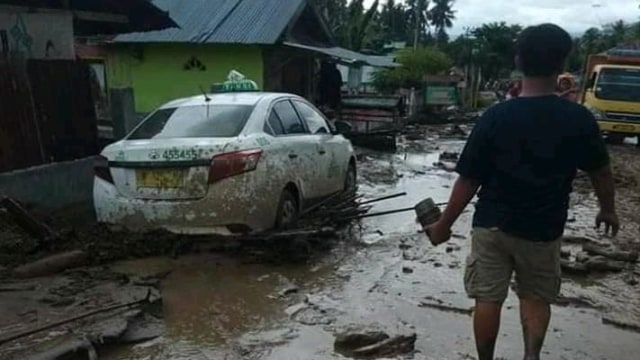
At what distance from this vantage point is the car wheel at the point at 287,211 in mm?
6418

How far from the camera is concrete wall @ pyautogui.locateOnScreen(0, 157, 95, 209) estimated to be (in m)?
7.09

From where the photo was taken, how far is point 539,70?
10.6 feet

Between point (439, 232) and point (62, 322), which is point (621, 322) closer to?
point (439, 232)

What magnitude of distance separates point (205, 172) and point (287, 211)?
3.59 ft

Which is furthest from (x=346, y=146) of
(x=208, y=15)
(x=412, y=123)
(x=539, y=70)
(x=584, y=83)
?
(x=412, y=123)

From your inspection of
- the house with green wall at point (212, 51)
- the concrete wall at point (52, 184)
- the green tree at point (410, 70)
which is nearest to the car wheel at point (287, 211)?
the concrete wall at point (52, 184)

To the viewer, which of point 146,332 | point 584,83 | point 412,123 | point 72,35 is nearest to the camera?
point 146,332

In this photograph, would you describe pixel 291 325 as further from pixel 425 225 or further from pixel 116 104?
pixel 116 104

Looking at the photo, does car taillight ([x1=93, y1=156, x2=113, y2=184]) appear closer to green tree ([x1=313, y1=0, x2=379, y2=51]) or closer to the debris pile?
the debris pile

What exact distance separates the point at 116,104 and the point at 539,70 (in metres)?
17.2

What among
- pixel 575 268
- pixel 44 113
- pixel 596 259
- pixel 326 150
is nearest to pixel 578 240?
pixel 596 259

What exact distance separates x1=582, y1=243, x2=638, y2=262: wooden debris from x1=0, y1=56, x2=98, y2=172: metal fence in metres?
6.64

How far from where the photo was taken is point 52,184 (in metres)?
7.68

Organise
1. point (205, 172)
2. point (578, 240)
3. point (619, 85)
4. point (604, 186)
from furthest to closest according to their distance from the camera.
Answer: point (619, 85), point (578, 240), point (205, 172), point (604, 186)
